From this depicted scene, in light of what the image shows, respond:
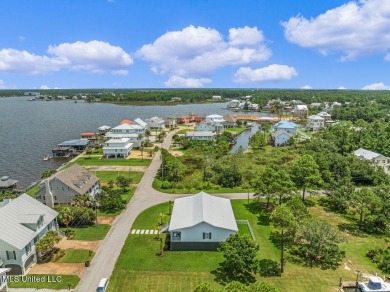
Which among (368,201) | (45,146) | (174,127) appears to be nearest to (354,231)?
(368,201)

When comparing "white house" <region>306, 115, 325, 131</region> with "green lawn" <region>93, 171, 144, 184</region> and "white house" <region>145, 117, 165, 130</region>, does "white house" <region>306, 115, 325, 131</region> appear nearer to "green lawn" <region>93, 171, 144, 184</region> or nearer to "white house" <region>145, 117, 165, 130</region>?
"white house" <region>145, 117, 165, 130</region>

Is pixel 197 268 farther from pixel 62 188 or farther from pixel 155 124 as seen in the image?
pixel 155 124

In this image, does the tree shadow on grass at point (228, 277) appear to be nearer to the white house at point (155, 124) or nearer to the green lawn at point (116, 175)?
the green lawn at point (116, 175)

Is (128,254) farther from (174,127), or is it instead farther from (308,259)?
(174,127)

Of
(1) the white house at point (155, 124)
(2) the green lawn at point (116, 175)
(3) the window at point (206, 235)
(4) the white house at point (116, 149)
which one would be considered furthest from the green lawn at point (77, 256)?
(1) the white house at point (155, 124)

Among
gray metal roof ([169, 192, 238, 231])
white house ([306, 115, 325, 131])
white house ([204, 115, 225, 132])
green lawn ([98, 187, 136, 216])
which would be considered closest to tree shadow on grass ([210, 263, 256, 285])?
gray metal roof ([169, 192, 238, 231])

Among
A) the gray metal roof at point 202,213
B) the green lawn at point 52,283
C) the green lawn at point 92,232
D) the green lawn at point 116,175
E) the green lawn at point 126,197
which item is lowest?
the green lawn at point 52,283
